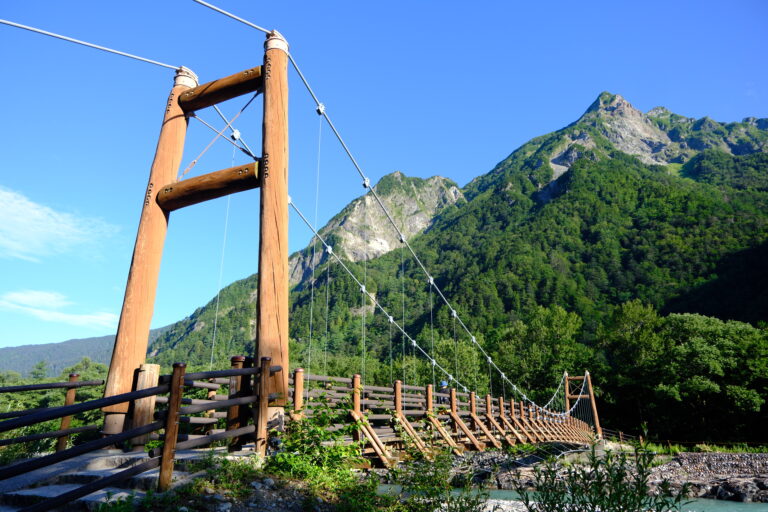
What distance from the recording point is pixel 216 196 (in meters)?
4.61

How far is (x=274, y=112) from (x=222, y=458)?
306 cm

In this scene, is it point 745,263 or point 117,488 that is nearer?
point 117,488

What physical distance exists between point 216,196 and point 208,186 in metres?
0.14

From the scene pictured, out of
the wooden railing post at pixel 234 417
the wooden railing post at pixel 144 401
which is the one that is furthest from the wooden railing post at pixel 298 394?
the wooden railing post at pixel 144 401

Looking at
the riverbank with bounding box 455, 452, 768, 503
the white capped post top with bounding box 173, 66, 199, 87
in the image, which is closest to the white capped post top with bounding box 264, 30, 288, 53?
the white capped post top with bounding box 173, 66, 199, 87

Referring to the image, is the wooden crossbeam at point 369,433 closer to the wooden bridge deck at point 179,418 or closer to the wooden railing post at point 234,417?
the wooden bridge deck at point 179,418

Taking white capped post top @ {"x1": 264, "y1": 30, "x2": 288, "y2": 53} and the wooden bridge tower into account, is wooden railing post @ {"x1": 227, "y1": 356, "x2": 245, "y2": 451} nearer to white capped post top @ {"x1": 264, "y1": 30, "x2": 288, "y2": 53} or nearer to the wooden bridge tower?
the wooden bridge tower

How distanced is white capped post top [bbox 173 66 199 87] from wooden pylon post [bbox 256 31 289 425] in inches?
48.6

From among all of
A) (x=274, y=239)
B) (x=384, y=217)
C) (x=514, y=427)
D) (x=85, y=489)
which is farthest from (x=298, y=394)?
(x=384, y=217)

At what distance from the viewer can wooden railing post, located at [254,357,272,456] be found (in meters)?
3.59

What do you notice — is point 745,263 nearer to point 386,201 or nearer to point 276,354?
point 276,354

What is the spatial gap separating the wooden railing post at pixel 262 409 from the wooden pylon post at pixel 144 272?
4.18 ft

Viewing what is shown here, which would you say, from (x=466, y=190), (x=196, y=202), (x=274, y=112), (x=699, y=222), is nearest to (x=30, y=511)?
(x=196, y=202)

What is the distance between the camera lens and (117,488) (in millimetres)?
2814
